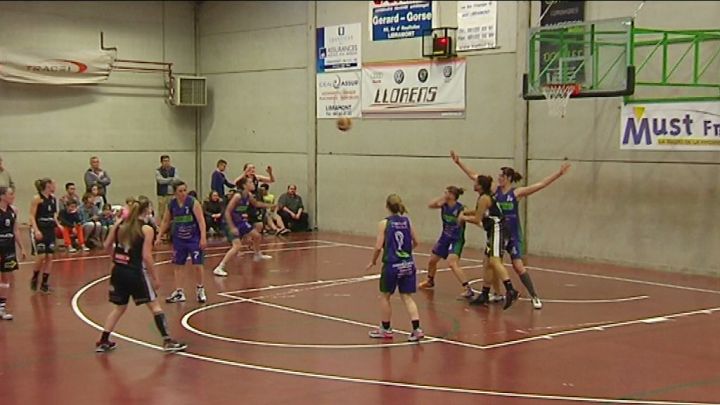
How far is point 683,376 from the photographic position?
10.2 meters

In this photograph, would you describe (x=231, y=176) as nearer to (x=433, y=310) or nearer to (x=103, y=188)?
(x=103, y=188)

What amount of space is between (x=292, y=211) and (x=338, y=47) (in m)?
4.55

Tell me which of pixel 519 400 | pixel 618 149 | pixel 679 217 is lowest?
pixel 519 400

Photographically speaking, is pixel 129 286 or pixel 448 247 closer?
pixel 129 286

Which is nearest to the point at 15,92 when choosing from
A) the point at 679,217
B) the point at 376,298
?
the point at 376,298

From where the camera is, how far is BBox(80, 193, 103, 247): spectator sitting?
848 inches

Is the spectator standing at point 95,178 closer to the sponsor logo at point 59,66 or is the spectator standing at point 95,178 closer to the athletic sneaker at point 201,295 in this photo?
the sponsor logo at point 59,66

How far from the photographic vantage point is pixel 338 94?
25.5 m

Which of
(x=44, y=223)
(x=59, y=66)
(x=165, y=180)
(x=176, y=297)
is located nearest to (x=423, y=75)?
(x=165, y=180)

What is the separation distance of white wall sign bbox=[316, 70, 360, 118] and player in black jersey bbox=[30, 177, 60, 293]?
1112 cm

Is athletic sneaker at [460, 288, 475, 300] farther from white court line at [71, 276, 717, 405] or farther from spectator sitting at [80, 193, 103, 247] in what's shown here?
spectator sitting at [80, 193, 103, 247]

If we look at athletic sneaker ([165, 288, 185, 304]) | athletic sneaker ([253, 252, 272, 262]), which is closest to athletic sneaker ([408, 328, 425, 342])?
athletic sneaker ([165, 288, 185, 304])

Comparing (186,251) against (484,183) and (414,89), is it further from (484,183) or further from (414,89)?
(414,89)

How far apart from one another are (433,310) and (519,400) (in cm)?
479
